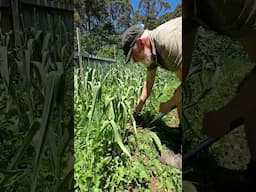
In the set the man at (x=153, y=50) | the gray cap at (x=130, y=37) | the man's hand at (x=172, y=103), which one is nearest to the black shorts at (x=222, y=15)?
the man's hand at (x=172, y=103)

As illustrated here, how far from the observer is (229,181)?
3.29ft

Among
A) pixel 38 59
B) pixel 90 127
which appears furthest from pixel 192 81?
pixel 90 127

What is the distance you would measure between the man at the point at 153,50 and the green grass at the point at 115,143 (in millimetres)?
37

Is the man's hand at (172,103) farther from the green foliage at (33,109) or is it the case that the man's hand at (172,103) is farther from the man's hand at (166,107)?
the green foliage at (33,109)

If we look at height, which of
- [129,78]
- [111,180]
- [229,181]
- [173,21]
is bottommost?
[111,180]

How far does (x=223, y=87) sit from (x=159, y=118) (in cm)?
65

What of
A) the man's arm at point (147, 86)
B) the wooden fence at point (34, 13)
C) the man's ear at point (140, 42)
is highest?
the wooden fence at point (34, 13)

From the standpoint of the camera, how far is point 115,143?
5.34 ft

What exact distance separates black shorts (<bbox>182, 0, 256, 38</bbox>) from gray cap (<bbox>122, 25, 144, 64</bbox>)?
0.61 meters

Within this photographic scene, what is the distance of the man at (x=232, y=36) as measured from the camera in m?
0.92

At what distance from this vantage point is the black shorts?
3.00 feet

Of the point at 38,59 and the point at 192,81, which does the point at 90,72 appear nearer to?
the point at 38,59

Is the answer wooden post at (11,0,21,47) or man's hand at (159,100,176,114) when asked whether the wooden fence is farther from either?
man's hand at (159,100,176,114)

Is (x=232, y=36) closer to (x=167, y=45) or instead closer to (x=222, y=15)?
(x=222, y=15)
